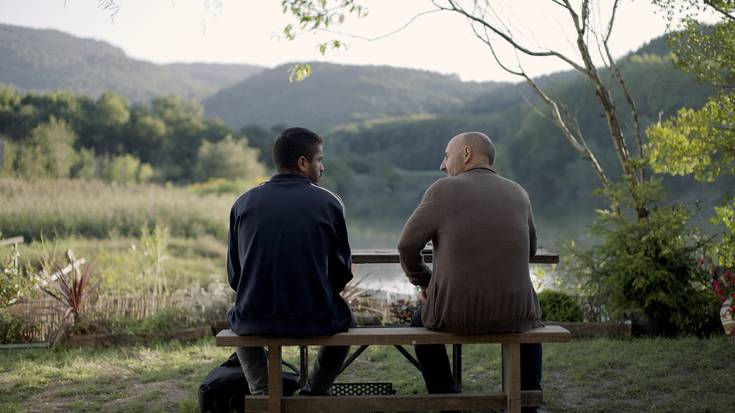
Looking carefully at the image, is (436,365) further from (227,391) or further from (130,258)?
(130,258)

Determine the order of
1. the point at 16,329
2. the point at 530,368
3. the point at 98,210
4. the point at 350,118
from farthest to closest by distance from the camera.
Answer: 1. the point at 350,118
2. the point at 98,210
3. the point at 16,329
4. the point at 530,368

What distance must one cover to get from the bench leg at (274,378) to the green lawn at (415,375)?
44.4 inches

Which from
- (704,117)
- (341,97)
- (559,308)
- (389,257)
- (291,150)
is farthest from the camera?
(341,97)

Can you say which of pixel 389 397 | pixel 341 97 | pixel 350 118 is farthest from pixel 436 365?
pixel 341 97

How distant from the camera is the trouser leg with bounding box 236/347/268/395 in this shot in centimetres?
342

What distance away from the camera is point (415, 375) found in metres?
5.01

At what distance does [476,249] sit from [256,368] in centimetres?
117

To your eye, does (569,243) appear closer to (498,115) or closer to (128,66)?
(128,66)

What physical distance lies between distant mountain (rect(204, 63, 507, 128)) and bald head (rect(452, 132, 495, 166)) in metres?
63.5

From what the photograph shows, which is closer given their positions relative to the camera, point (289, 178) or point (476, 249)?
point (476, 249)

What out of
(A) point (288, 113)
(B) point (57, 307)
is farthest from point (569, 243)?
(A) point (288, 113)

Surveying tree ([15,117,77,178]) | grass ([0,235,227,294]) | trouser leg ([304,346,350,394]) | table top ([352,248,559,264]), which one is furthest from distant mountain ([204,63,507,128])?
trouser leg ([304,346,350,394])

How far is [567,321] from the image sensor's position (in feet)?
20.6

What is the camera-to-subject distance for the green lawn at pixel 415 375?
13.9 feet
